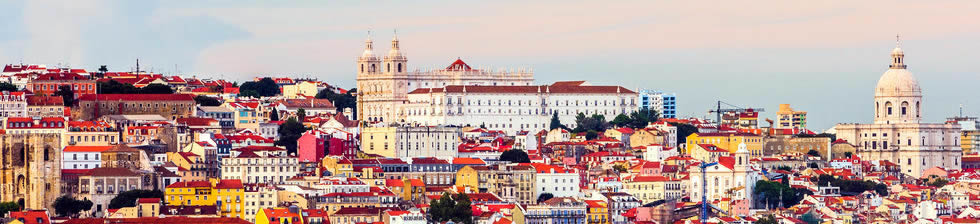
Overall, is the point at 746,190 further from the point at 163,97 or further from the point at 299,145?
the point at 163,97

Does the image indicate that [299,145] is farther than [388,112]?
No

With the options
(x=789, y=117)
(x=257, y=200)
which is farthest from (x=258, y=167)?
(x=789, y=117)

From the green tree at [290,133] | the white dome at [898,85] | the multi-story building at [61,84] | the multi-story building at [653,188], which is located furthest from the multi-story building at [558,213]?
the white dome at [898,85]

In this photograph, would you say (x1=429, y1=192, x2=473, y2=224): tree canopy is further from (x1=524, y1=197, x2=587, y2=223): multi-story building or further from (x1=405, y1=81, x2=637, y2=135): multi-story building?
(x1=405, y1=81, x2=637, y2=135): multi-story building

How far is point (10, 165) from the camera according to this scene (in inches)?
2857

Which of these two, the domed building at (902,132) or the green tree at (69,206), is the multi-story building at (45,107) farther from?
the domed building at (902,132)

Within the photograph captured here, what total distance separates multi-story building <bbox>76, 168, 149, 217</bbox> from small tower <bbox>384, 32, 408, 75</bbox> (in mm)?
31733

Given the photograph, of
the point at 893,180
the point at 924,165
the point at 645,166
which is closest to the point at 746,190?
the point at 645,166

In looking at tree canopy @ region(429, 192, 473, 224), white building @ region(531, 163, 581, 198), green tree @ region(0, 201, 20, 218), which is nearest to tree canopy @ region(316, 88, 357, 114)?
white building @ region(531, 163, 581, 198)

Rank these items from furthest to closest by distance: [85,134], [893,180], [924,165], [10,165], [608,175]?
[924,165] < [893,180] < [608,175] < [85,134] < [10,165]

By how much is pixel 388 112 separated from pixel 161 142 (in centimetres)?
2175

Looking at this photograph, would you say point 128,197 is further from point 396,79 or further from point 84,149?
point 396,79

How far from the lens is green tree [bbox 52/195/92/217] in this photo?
7012 centimetres

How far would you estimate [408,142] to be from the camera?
84125mm
